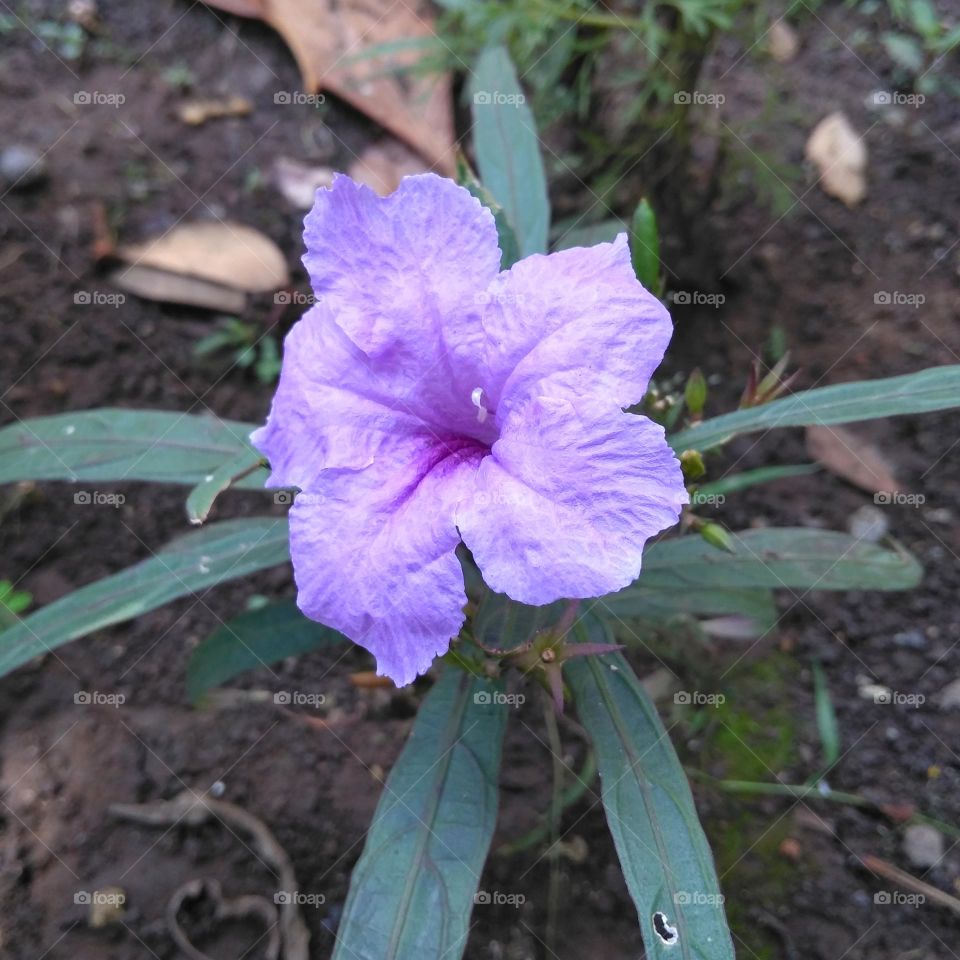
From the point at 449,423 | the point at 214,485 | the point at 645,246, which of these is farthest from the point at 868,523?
the point at 214,485

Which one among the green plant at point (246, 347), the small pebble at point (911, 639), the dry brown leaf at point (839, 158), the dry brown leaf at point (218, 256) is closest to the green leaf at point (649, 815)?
the small pebble at point (911, 639)

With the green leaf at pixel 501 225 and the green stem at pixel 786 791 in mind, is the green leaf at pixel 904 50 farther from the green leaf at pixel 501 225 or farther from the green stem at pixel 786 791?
the green stem at pixel 786 791

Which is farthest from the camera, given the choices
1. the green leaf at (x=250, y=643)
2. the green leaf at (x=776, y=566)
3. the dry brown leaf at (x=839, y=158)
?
the dry brown leaf at (x=839, y=158)

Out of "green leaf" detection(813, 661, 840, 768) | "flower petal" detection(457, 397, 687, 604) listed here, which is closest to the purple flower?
"flower petal" detection(457, 397, 687, 604)

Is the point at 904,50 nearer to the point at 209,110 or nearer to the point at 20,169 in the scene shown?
the point at 209,110

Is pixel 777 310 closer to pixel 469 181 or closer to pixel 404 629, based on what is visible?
pixel 469 181

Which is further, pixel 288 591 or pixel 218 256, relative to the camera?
pixel 218 256
